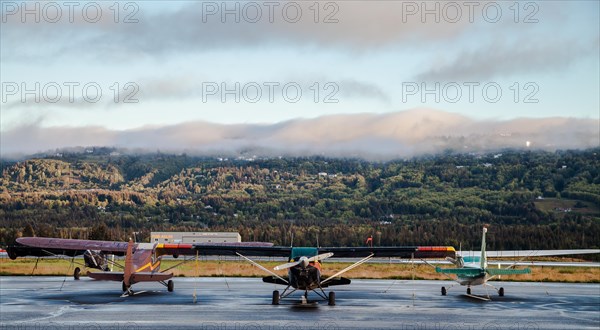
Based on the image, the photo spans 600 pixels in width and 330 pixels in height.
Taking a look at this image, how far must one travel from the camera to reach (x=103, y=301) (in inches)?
1351

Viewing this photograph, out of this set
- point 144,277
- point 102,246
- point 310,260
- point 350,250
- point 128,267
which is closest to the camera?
point 310,260

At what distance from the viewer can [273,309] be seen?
3138 centimetres

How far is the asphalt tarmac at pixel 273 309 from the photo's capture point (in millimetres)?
26500

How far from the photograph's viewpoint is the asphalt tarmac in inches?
1043

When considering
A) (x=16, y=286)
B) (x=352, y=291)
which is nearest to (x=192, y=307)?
(x=352, y=291)

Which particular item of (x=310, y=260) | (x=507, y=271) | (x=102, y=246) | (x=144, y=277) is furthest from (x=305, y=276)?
(x=102, y=246)

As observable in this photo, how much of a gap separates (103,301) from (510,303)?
17893 millimetres

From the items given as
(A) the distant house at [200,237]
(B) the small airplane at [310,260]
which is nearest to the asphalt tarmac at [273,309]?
(B) the small airplane at [310,260]

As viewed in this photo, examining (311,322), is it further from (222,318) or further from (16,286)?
(16,286)

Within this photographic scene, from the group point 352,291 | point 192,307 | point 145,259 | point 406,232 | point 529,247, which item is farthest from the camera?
point 406,232

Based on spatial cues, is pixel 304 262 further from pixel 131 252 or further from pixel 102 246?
pixel 102 246

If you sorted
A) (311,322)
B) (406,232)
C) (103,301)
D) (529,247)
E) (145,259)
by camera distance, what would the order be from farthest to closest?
(406,232)
(529,247)
(145,259)
(103,301)
(311,322)

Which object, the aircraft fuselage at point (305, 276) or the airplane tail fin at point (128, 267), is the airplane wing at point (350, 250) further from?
the airplane tail fin at point (128, 267)

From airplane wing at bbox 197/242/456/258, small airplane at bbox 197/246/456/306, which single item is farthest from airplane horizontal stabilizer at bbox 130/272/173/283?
small airplane at bbox 197/246/456/306
